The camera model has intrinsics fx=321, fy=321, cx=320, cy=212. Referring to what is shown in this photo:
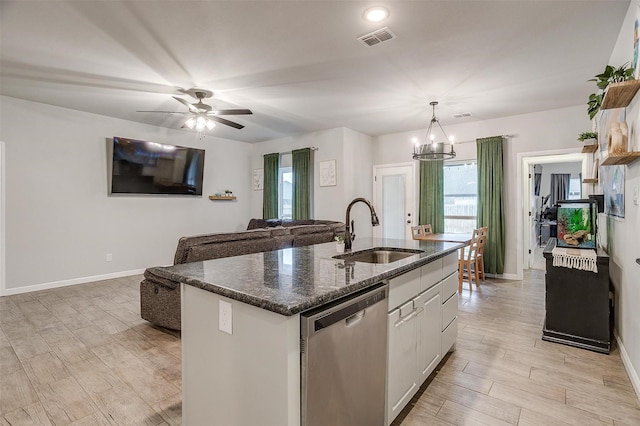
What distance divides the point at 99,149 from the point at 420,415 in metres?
5.80

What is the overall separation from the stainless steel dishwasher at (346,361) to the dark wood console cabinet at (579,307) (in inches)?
85.8

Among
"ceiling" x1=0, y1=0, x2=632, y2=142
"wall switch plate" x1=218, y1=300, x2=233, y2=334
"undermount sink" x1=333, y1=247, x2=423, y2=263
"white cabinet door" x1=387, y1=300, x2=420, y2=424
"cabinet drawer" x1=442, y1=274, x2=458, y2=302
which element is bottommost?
"white cabinet door" x1=387, y1=300, x2=420, y2=424

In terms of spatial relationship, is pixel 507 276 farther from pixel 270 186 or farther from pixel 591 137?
pixel 270 186

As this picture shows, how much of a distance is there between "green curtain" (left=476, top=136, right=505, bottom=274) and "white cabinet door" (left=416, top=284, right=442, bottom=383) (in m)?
3.57

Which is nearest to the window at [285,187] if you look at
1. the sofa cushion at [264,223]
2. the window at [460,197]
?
the sofa cushion at [264,223]

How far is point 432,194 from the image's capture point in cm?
595

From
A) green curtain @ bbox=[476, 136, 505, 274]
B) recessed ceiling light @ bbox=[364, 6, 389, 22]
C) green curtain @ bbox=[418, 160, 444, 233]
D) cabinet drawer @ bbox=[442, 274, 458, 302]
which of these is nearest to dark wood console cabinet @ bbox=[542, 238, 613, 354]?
cabinet drawer @ bbox=[442, 274, 458, 302]

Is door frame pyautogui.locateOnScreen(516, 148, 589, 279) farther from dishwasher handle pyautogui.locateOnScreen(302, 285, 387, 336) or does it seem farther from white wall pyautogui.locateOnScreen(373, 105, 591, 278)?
dishwasher handle pyautogui.locateOnScreen(302, 285, 387, 336)

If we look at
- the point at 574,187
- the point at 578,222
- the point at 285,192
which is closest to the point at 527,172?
the point at 578,222

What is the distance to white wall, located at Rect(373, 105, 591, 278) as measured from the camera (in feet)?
15.9

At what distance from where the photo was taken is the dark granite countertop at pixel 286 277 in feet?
4.00

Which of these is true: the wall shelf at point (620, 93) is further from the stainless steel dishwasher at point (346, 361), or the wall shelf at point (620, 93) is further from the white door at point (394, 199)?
the white door at point (394, 199)

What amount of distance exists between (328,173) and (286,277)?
4.79m

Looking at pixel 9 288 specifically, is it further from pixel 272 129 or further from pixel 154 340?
pixel 272 129
